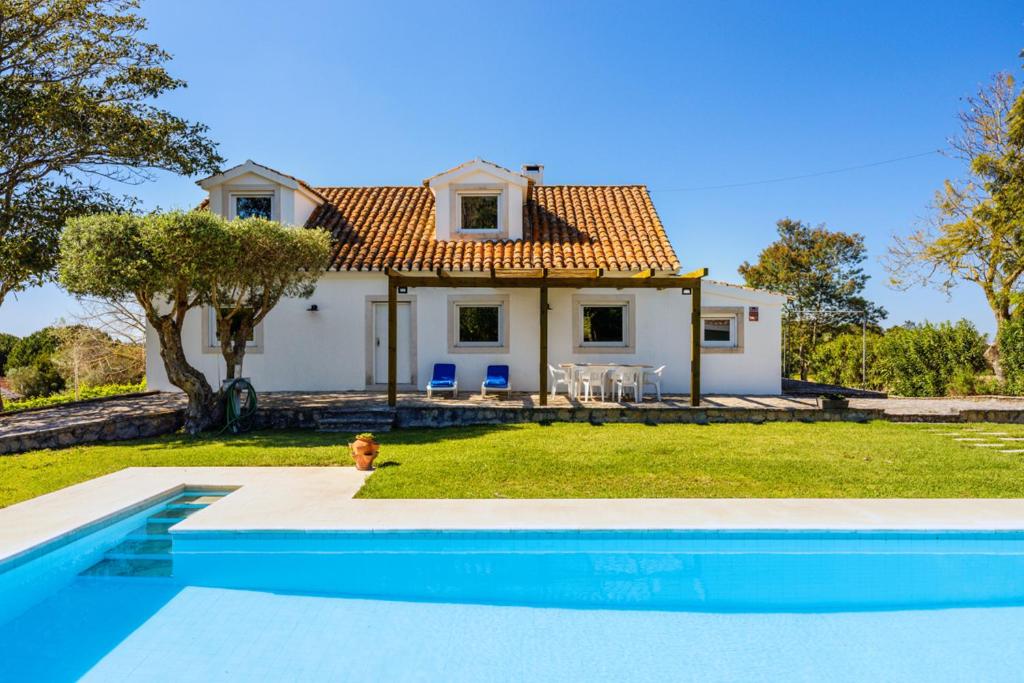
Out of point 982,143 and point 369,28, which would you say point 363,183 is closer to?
point 369,28

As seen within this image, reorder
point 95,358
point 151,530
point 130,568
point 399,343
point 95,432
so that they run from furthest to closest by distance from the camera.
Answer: point 95,358, point 399,343, point 95,432, point 151,530, point 130,568

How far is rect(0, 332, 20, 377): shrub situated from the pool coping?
23.9m

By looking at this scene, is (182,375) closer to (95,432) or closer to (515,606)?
(95,432)

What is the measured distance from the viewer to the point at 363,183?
20.5m

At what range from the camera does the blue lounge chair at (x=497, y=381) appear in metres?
14.9

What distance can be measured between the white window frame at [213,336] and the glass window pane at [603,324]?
9.02m

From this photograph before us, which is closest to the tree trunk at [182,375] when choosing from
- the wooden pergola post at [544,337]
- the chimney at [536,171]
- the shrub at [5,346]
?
the wooden pergola post at [544,337]

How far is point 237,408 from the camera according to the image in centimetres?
1230

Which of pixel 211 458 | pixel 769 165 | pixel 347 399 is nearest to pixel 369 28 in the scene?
pixel 347 399

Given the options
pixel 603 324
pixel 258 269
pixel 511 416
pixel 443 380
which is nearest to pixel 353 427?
pixel 443 380

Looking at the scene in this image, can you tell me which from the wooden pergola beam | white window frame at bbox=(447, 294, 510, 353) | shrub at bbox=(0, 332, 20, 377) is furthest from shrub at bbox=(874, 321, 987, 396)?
shrub at bbox=(0, 332, 20, 377)

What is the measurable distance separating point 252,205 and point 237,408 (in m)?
7.21

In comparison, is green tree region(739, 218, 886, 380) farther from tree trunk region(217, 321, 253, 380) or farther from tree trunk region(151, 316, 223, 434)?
tree trunk region(151, 316, 223, 434)

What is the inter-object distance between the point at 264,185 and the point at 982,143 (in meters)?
25.6
